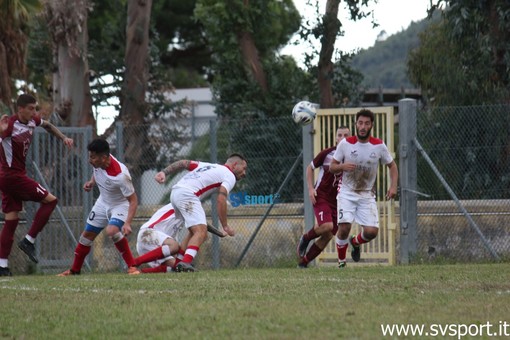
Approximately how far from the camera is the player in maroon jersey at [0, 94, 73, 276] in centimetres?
1491

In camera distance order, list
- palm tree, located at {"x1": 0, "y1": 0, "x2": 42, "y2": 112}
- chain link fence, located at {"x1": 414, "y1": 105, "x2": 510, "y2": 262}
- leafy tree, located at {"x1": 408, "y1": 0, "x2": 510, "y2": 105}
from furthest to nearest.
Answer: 1. palm tree, located at {"x1": 0, "y1": 0, "x2": 42, "y2": 112}
2. leafy tree, located at {"x1": 408, "y1": 0, "x2": 510, "y2": 105}
3. chain link fence, located at {"x1": 414, "y1": 105, "x2": 510, "y2": 262}

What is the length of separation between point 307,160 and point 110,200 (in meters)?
3.88

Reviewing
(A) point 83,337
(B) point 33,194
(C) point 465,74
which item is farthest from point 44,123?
(C) point 465,74

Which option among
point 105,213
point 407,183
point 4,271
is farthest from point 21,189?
point 407,183

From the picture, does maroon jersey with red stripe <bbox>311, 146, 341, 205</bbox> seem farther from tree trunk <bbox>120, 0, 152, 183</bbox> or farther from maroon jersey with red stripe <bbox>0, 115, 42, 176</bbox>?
tree trunk <bbox>120, 0, 152, 183</bbox>

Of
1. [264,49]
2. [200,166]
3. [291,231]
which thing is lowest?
[291,231]

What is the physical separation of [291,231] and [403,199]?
1.85 m

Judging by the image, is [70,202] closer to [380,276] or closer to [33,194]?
[33,194]

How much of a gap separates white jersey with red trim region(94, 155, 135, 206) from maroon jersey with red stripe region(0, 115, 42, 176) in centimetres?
139

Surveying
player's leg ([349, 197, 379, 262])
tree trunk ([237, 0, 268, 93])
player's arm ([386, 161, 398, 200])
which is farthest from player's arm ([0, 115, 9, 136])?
tree trunk ([237, 0, 268, 93])

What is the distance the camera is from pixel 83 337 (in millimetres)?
7434

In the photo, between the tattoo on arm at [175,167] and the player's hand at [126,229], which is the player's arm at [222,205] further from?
the player's hand at [126,229]

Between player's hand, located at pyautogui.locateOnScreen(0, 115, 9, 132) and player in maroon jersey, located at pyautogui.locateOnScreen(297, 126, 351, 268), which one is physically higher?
player's hand, located at pyautogui.locateOnScreen(0, 115, 9, 132)

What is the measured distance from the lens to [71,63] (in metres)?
23.0
